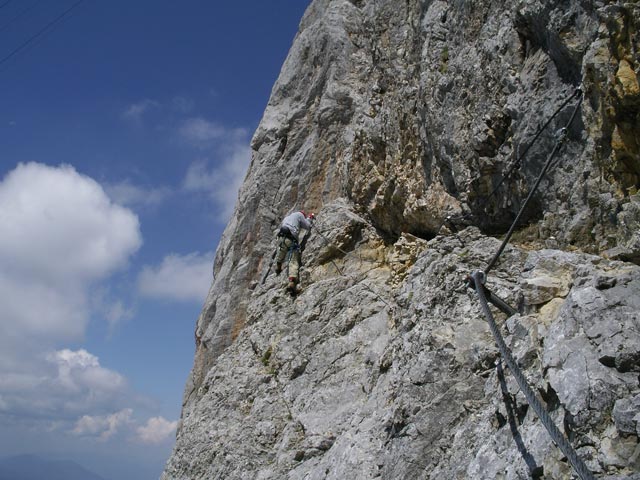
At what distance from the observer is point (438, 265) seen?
10.4 metres

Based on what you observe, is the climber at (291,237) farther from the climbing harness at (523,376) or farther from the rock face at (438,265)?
the climbing harness at (523,376)

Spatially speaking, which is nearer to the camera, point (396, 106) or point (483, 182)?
point (483, 182)

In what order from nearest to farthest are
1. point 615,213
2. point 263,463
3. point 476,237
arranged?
point 615,213 → point 476,237 → point 263,463

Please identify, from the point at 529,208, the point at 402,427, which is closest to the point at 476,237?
the point at 529,208

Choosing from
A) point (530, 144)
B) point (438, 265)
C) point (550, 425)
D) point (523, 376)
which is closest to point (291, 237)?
point (438, 265)

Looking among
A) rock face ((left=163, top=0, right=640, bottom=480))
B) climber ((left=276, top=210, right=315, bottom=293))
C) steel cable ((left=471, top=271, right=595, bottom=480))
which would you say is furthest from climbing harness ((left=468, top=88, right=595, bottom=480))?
climber ((left=276, top=210, right=315, bottom=293))

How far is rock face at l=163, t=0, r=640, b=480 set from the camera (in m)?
6.09

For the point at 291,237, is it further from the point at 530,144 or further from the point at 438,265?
the point at 530,144

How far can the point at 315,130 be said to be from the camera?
19547 mm

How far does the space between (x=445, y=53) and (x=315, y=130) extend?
24.3ft

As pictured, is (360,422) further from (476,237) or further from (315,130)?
(315,130)

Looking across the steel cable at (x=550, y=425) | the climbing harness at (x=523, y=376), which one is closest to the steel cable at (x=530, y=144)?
the climbing harness at (x=523, y=376)

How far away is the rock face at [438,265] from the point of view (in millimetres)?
6086

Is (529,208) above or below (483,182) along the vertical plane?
below
